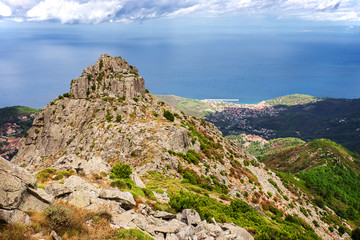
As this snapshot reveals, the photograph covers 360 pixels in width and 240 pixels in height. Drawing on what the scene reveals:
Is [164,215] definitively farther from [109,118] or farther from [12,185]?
[109,118]

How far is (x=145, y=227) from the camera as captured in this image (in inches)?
492

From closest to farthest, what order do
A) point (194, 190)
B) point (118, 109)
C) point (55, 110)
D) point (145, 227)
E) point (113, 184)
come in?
point (145, 227)
point (113, 184)
point (194, 190)
point (118, 109)
point (55, 110)

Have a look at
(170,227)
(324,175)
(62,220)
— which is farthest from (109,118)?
(324,175)

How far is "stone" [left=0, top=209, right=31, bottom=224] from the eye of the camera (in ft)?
29.1

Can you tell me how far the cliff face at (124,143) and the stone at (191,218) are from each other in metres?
10.3

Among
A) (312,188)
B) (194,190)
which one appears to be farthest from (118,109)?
(312,188)

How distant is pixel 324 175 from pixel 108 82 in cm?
9789

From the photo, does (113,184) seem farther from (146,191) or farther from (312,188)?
(312,188)

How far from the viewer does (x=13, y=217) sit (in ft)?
30.5

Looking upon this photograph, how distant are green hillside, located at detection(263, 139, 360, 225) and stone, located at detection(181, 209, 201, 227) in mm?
46518

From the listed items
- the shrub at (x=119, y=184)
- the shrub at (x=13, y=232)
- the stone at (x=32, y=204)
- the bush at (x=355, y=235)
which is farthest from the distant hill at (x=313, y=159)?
the shrub at (x=13, y=232)

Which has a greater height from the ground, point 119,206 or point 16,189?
point 16,189

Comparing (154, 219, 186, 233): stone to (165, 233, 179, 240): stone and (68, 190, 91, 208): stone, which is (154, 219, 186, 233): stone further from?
(68, 190, 91, 208): stone

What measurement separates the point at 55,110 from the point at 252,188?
4785 centimetres
